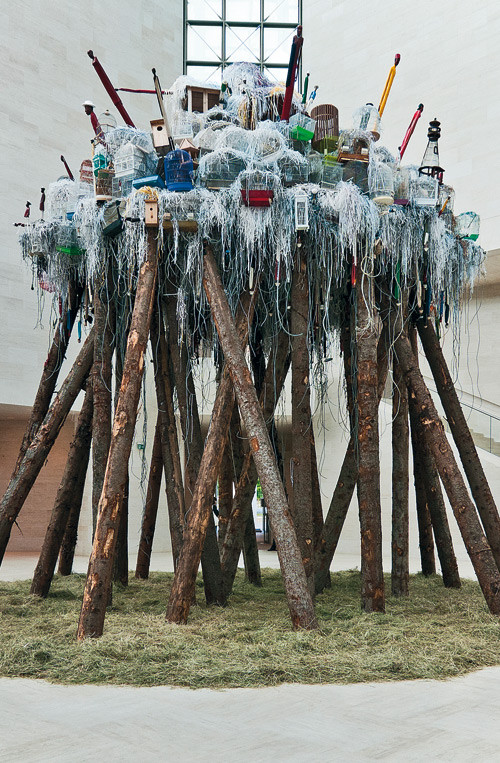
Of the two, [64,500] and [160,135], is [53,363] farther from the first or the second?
[160,135]

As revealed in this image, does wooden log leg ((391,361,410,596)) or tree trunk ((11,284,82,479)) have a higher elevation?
tree trunk ((11,284,82,479))

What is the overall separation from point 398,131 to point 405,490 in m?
11.8

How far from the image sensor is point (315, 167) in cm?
739

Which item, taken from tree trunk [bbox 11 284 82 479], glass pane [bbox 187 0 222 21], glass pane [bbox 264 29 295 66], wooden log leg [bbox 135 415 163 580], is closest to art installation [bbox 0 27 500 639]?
tree trunk [bbox 11 284 82 479]

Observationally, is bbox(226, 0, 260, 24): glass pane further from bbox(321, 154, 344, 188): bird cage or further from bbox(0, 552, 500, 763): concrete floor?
bbox(0, 552, 500, 763): concrete floor

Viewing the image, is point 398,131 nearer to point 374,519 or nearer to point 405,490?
point 405,490

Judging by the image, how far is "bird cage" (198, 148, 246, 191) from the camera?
7.12m

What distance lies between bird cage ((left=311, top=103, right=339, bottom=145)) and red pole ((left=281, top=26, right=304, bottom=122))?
0.35m

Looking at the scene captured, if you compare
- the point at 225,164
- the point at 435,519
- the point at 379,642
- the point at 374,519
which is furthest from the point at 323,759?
the point at 435,519

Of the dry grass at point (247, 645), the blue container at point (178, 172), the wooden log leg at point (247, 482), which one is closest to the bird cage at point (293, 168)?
the blue container at point (178, 172)

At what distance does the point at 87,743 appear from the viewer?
383 cm

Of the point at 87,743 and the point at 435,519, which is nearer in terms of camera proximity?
the point at 87,743

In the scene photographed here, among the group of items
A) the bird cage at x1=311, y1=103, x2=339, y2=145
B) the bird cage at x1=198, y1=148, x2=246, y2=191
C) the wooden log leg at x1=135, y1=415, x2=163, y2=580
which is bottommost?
the wooden log leg at x1=135, y1=415, x2=163, y2=580

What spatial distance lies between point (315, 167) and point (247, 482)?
3228mm
